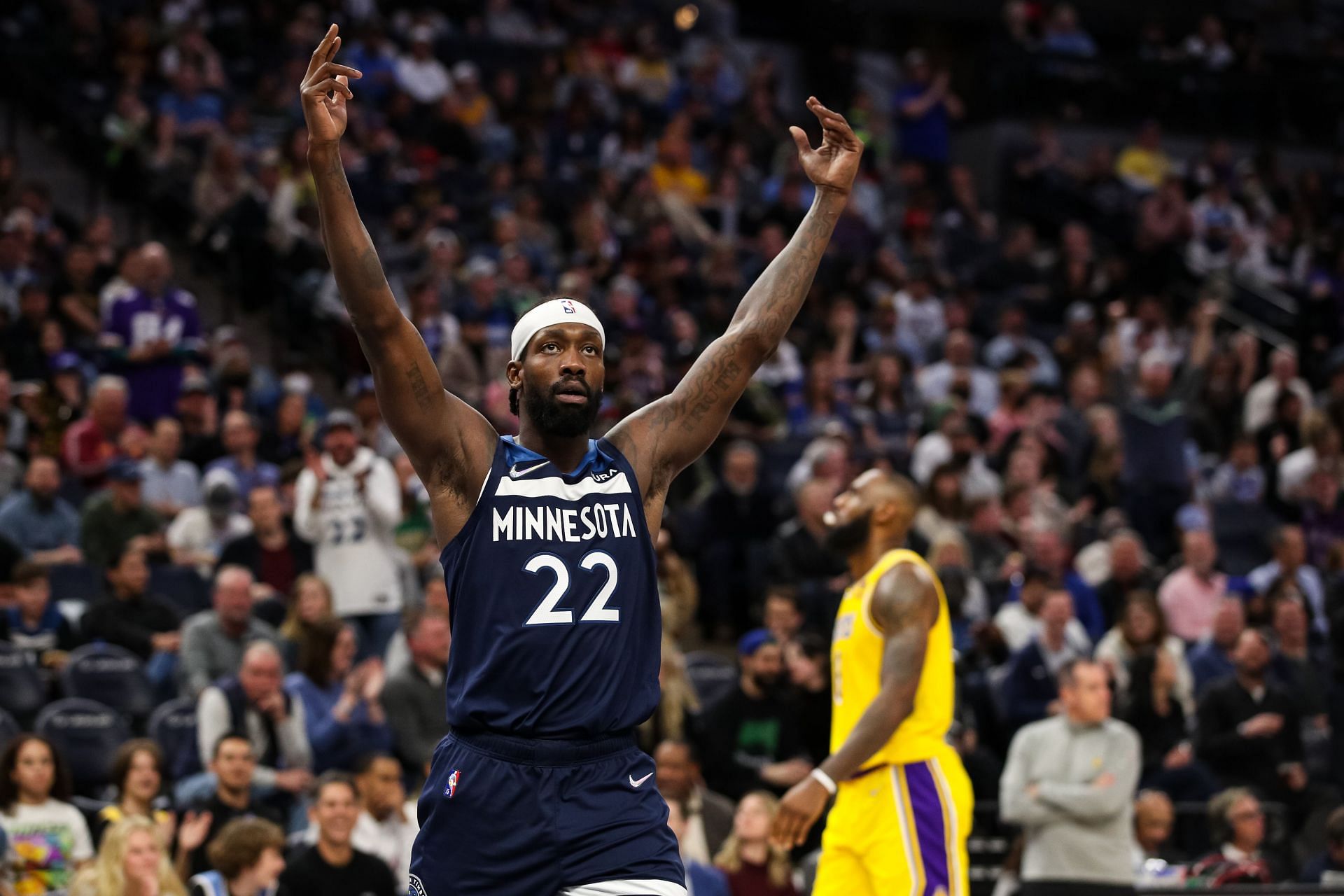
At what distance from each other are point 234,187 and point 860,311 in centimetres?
588

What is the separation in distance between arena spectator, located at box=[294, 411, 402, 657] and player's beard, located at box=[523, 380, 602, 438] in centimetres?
673

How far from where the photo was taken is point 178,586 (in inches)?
468

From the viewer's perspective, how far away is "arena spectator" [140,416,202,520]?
12.7 metres

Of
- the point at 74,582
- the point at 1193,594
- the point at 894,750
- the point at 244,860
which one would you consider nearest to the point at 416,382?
the point at 894,750

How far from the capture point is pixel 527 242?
667 inches

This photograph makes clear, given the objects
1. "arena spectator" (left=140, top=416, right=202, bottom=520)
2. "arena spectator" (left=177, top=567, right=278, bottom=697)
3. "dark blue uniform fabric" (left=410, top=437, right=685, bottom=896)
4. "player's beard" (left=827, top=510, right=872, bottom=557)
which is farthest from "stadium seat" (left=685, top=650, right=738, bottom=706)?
"dark blue uniform fabric" (left=410, top=437, right=685, bottom=896)

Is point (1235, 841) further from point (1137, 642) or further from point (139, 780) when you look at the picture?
point (139, 780)

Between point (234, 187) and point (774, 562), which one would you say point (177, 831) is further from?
point (234, 187)

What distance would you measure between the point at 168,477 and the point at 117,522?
2.73ft

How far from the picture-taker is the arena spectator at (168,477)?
12695 millimetres

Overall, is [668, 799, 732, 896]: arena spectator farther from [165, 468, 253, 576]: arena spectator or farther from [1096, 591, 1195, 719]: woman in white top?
[165, 468, 253, 576]: arena spectator

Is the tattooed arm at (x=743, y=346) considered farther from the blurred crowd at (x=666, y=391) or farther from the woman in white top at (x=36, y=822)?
the woman in white top at (x=36, y=822)

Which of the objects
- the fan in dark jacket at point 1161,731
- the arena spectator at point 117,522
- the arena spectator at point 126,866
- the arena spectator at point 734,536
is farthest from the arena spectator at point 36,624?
the fan in dark jacket at point 1161,731

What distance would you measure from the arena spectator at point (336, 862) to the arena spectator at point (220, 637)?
6.46 ft
